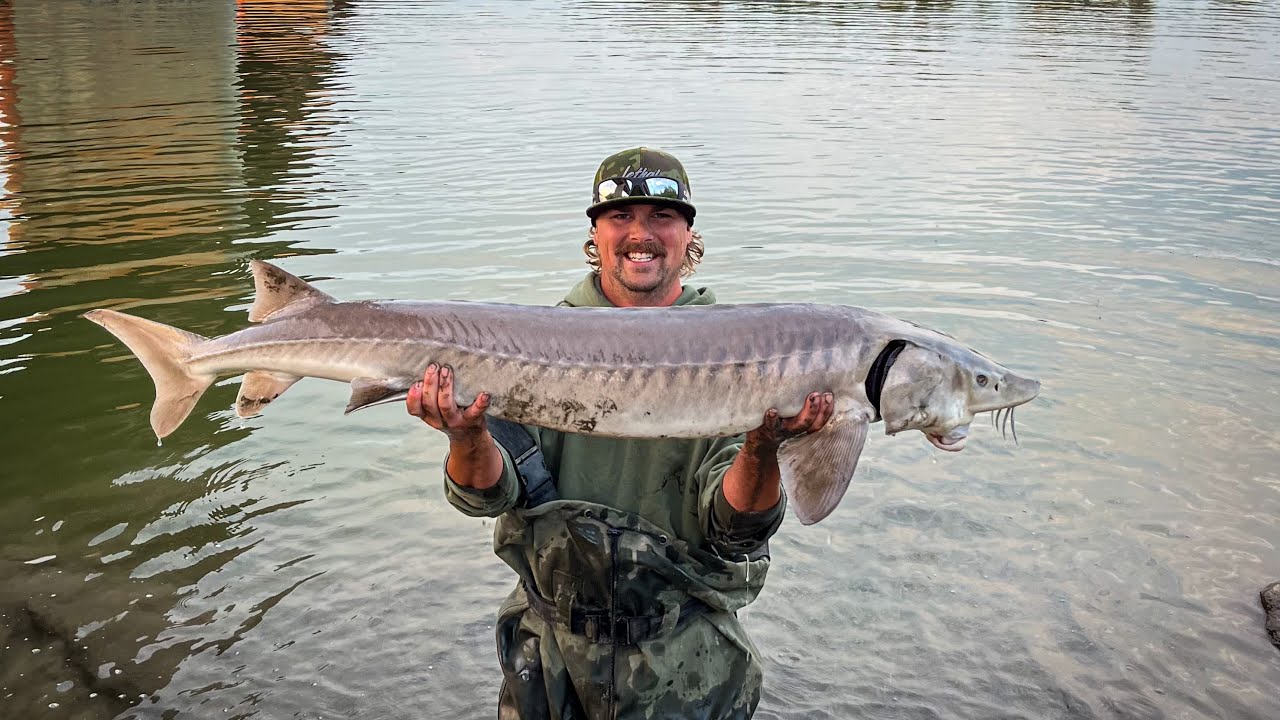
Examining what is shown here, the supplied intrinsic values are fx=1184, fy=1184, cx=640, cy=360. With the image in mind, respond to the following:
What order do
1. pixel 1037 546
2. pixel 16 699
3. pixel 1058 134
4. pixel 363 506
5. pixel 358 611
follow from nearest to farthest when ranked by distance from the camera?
pixel 16 699, pixel 358 611, pixel 1037 546, pixel 363 506, pixel 1058 134

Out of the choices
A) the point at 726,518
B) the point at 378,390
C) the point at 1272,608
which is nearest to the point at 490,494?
the point at 378,390

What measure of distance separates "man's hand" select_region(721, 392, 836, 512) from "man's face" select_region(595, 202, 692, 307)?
77cm

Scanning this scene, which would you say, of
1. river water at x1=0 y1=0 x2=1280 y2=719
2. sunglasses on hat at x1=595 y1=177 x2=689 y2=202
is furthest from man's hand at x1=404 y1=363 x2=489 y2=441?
river water at x1=0 y1=0 x2=1280 y2=719

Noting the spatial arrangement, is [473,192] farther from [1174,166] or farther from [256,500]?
[1174,166]

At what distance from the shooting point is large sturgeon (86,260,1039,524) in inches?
140

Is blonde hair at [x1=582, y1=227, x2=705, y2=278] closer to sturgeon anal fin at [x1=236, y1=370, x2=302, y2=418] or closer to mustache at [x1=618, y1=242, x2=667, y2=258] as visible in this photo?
mustache at [x1=618, y1=242, x2=667, y2=258]

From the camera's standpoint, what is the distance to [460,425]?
3639mm

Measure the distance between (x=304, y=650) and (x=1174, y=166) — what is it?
50.7 ft

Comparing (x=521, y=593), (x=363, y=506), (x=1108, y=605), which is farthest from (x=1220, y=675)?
(x=363, y=506)

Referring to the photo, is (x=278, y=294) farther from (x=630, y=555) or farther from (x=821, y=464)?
(x=821, y=464)

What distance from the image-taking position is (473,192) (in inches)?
611

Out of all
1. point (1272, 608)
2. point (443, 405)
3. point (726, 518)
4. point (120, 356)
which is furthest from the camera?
point (120, 356)

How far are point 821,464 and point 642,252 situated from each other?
1.08m

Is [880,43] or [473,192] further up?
[880,43]
